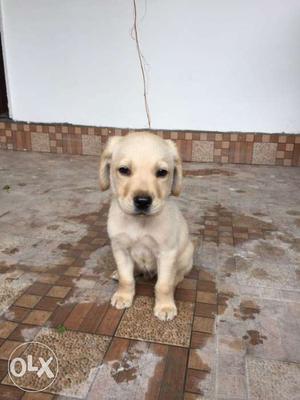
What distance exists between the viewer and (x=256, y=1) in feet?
14.4

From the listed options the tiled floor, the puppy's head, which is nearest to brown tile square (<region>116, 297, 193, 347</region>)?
the tiled floor

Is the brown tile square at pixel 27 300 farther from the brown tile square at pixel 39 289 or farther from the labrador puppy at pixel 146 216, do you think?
the labrador puppy at pixel 146 216

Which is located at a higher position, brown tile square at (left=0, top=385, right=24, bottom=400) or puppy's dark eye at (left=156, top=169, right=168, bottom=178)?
puppy's dark eye at (left=156, top=169, right=168, bottom=178)

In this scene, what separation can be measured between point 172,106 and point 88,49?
129cm

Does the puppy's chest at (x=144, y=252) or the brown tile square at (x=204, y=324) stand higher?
the puppy's chest at (x=144, y=252)

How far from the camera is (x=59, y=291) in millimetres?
2123

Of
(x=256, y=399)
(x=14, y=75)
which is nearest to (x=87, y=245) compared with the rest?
(x=256, y=399)

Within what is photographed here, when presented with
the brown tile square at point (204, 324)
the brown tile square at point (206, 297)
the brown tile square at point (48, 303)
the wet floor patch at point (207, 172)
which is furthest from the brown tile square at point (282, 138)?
the brown tile square at point (48, 303)

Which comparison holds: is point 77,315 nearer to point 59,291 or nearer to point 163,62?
point 59,291

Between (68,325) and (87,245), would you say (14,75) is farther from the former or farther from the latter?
(68,325)

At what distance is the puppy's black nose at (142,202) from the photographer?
1623 mm

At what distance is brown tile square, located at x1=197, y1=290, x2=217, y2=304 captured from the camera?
2.06 m

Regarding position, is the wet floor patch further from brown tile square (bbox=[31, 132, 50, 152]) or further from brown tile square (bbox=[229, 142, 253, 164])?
brown tile square (bbox=[31, 132, 50, 152])

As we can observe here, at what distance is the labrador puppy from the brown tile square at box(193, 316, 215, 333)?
0.12 m
